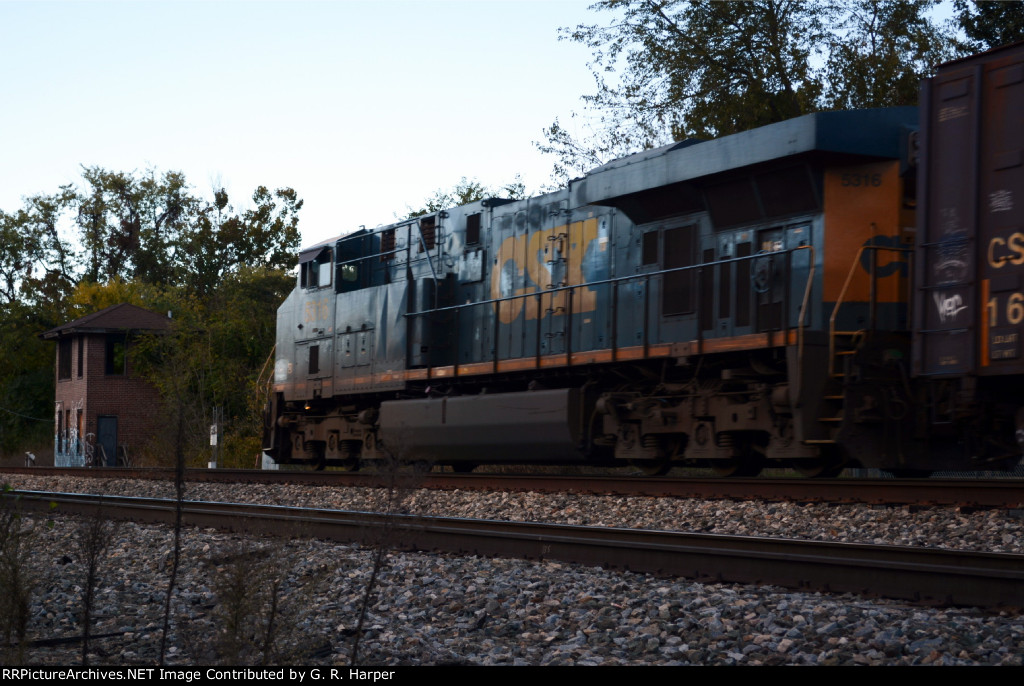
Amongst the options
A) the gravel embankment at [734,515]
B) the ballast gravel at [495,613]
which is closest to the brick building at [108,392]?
the gravel embankment at [734,515]

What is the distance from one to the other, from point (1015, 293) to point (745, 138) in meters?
3.58

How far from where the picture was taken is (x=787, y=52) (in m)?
21.8

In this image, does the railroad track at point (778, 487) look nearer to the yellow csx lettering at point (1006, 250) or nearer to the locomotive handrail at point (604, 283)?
the locomotive handrail at point (604, 283)

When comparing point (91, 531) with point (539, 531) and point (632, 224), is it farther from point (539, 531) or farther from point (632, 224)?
point (632, 224)

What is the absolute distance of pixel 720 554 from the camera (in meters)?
6.45

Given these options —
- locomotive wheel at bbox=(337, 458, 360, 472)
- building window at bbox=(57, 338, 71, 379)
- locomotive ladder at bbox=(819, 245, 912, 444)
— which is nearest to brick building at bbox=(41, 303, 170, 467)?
building window at bbox=(57, 338, 71, 379)

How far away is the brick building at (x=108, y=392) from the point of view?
3716cm

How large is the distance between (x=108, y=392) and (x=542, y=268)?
28.6 metres

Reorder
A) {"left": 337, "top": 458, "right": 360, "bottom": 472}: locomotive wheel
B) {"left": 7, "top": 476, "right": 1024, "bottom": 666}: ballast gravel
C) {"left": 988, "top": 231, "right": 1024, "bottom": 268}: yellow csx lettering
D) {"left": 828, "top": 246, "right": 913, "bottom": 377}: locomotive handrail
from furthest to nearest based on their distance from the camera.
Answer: {"left": 337, "top": 458, "right": 360, "bottom": 472}: locomotive wheel → {"left": 828, "top": 246, "right": 913, "bottom": 377}: locomotive handrail → {"left": 988, "top": 231, "right": 1024, "bottom": 268}: yellow csx lettering → {"left": 7, "top": 476, "right": 1024, "bottom": 666}: ballast gravel

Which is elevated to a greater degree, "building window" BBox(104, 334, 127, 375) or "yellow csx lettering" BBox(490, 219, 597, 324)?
"yellow csx lettering" BBox(490, 219, 597, 324)

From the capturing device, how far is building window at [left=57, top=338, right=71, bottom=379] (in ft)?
133

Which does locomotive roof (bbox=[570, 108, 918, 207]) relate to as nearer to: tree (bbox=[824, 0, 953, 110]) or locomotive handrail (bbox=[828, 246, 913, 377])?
locomotive handrail (bbox=[828, 246, 913, 377])

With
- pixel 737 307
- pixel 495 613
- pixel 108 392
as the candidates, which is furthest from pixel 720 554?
pixel 108 392

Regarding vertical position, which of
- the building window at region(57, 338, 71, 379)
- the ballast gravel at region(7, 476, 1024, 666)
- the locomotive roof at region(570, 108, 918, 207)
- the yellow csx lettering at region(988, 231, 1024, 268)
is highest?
the locomotive roof at region(570, 108, 918, 207)
